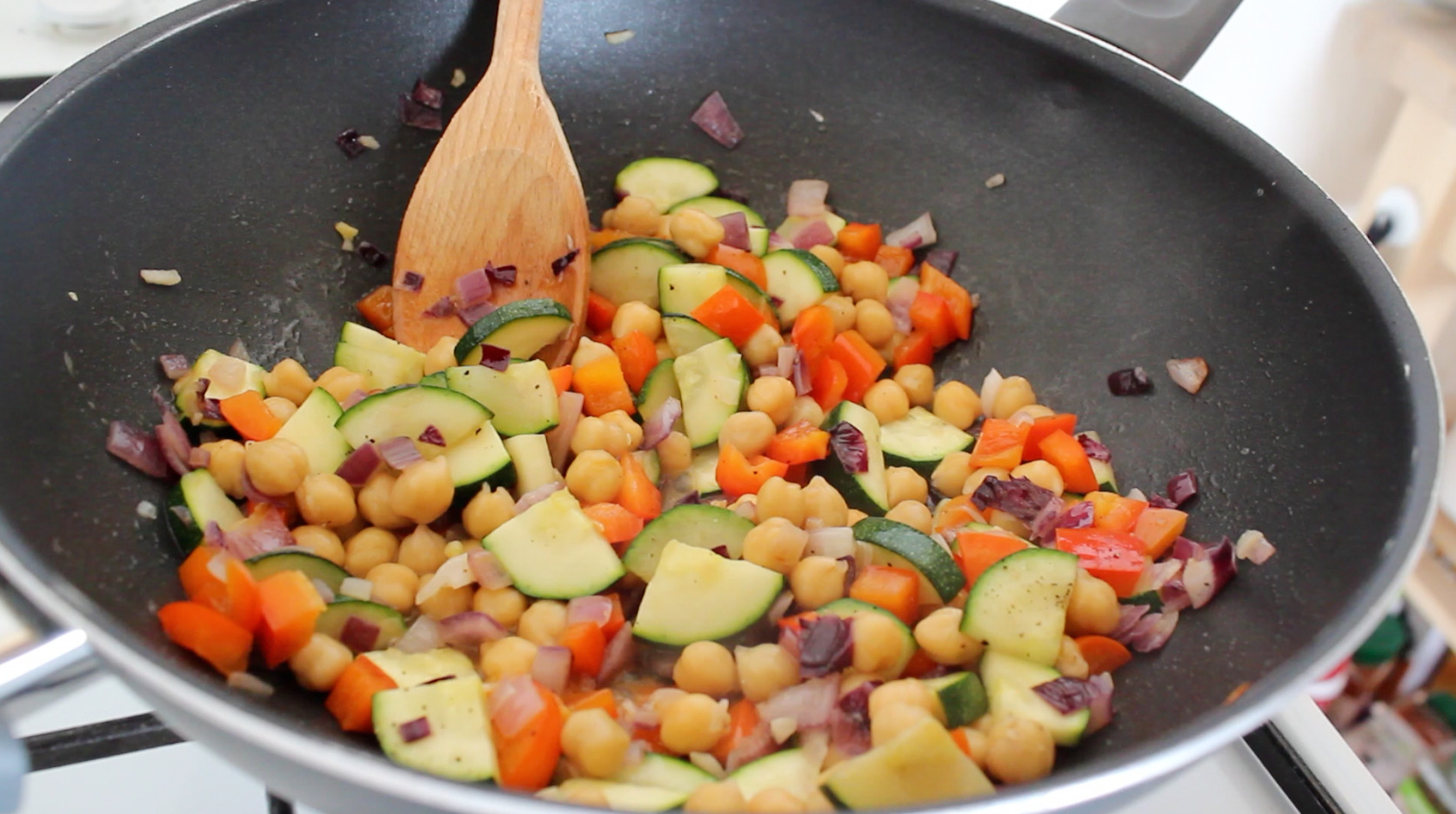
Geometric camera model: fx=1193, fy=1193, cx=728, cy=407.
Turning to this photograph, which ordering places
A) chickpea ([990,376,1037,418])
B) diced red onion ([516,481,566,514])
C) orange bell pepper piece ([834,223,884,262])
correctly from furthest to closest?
orange bell pepper piece ([834,223,884,262]) < chickpea ([990,376,1037,418]) < diced red onion ([516,481,566,514])

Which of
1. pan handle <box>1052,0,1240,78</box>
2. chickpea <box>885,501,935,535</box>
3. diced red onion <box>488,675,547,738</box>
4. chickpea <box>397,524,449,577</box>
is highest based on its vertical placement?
pan handle <box>1052,0,1240,78</box>

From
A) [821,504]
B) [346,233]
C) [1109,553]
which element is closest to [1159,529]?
[1109,553]

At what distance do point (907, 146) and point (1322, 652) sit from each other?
4.18 ft

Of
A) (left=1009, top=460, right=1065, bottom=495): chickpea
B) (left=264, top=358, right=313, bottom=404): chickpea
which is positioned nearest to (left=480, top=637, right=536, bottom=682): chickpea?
(left=264, top=358, right=313, bottom=404): chickpea

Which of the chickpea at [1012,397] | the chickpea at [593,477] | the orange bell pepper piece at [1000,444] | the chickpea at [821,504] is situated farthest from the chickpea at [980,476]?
the chickpea at [593,477]

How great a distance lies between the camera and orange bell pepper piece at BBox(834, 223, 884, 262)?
221cm

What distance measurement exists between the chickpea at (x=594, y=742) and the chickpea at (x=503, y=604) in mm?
277

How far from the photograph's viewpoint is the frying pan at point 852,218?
135cm

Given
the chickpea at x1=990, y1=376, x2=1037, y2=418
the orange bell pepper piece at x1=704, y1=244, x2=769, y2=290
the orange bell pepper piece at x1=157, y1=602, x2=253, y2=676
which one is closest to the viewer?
the orange bell pepper piece at x1=157, y1=602, x2=253, y2=676

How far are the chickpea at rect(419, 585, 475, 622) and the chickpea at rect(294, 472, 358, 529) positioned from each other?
0.60ft

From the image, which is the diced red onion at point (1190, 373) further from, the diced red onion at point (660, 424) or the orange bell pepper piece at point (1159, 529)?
the diced red onion at point (660, 424)

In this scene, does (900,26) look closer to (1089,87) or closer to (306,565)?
(1089,87)

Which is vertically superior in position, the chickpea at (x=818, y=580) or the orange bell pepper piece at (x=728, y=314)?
the orange bell pepper piece at (x=728, y=314)

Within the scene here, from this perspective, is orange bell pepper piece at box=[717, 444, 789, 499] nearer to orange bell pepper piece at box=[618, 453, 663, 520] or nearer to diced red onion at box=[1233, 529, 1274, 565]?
orange bell pepper piece at box=[618, 453, 663, 520]
